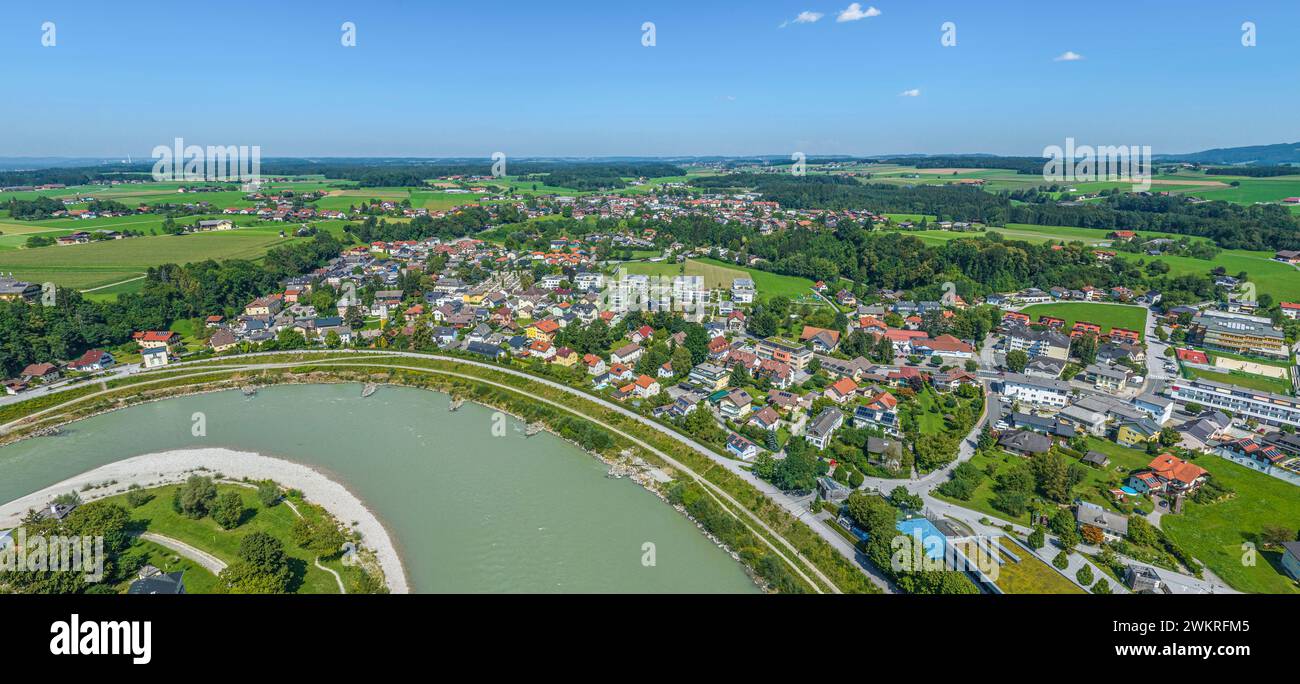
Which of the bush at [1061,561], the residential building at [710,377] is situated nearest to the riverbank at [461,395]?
the residential building at [710,377]

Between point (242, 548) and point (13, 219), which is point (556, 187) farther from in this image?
point (242, 548)

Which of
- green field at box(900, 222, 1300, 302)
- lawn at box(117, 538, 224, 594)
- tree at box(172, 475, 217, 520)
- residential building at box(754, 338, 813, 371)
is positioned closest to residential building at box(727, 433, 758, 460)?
residential building at box(754, 338, 813, 371)

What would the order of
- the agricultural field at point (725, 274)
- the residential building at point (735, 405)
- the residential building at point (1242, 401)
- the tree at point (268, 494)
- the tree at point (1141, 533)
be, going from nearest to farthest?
the tree at point (1141, 533) < the tree at point (268, 494) < the residential building at point (1242, 401) < the residential building at point (735, 405) < the agricultural field at point (725, 274)

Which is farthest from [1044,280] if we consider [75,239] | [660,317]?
[75,239]

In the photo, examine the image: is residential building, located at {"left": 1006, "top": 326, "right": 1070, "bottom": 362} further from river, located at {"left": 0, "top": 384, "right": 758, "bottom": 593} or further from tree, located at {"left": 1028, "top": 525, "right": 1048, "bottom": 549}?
river, located at {"left": 0, "top": 384, "right": 758, "bottom": 593}

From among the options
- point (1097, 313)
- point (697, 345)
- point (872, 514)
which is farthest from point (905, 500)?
point (1097, 313)

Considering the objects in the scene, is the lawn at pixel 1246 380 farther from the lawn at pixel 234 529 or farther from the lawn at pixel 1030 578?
the lawn at pixel 234 529
